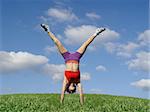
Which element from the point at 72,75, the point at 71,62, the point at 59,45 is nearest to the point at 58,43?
the point at 59,45

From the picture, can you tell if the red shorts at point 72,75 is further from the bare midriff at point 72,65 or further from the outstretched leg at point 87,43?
the outstretched leg at point 87,43

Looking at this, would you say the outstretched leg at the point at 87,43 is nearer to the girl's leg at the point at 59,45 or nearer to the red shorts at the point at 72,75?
the girl's leg at the point at 59,45

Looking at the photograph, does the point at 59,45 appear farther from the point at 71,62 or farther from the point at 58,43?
the point at 71,62

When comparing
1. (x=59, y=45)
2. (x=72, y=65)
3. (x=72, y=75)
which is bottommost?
(x=72, y=75)

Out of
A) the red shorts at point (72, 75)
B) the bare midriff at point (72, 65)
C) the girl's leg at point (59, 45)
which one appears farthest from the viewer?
the bare midriff at point (72, 65)

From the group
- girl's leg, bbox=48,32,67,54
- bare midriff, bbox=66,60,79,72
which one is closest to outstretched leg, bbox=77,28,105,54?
bare midriff, bbox=66,60,79,72

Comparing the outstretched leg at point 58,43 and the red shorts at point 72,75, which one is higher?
the outstretched leg at point 58,43

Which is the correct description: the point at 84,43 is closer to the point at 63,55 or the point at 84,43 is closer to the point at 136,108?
the point at 63,55

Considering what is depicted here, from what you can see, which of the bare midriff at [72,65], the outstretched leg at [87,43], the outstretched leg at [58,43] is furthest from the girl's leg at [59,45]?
the outstretched leg at [87,43]

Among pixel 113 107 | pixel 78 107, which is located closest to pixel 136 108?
pixel 113 107

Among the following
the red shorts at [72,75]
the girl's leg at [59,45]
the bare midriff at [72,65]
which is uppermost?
the girl's leg at [59,45]

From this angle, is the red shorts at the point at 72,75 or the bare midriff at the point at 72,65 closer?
the red shorts at the point at 72,75

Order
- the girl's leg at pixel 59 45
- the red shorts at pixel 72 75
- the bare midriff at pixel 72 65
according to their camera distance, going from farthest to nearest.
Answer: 1. the bare midriff at pixel 72 65
2. the red shorts at pixel 72 75
3. the girl's leg at pixel 59 45

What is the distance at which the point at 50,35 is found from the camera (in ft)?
51.5
